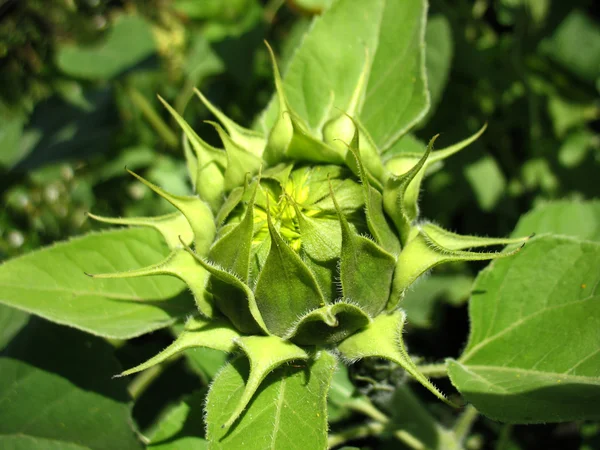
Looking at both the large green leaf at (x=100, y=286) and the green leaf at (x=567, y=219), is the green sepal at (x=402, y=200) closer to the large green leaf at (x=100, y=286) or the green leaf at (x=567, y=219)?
the large green leaf at (x=100, y=286)

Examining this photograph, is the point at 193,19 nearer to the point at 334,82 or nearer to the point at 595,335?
the point at 334,82

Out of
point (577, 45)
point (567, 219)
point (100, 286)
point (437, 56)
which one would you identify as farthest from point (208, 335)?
point (577, 45)

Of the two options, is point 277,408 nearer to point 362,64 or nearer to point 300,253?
point 300,253

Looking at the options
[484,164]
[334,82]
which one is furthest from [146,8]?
[334,82]

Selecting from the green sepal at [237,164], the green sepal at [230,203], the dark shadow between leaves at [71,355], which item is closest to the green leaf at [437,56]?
the green sepal at [237,164]

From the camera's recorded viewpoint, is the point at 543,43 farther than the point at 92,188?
No

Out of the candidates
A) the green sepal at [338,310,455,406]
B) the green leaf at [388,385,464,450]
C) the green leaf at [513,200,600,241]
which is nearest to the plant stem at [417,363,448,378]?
the green leaf at [388,385,464,450]
